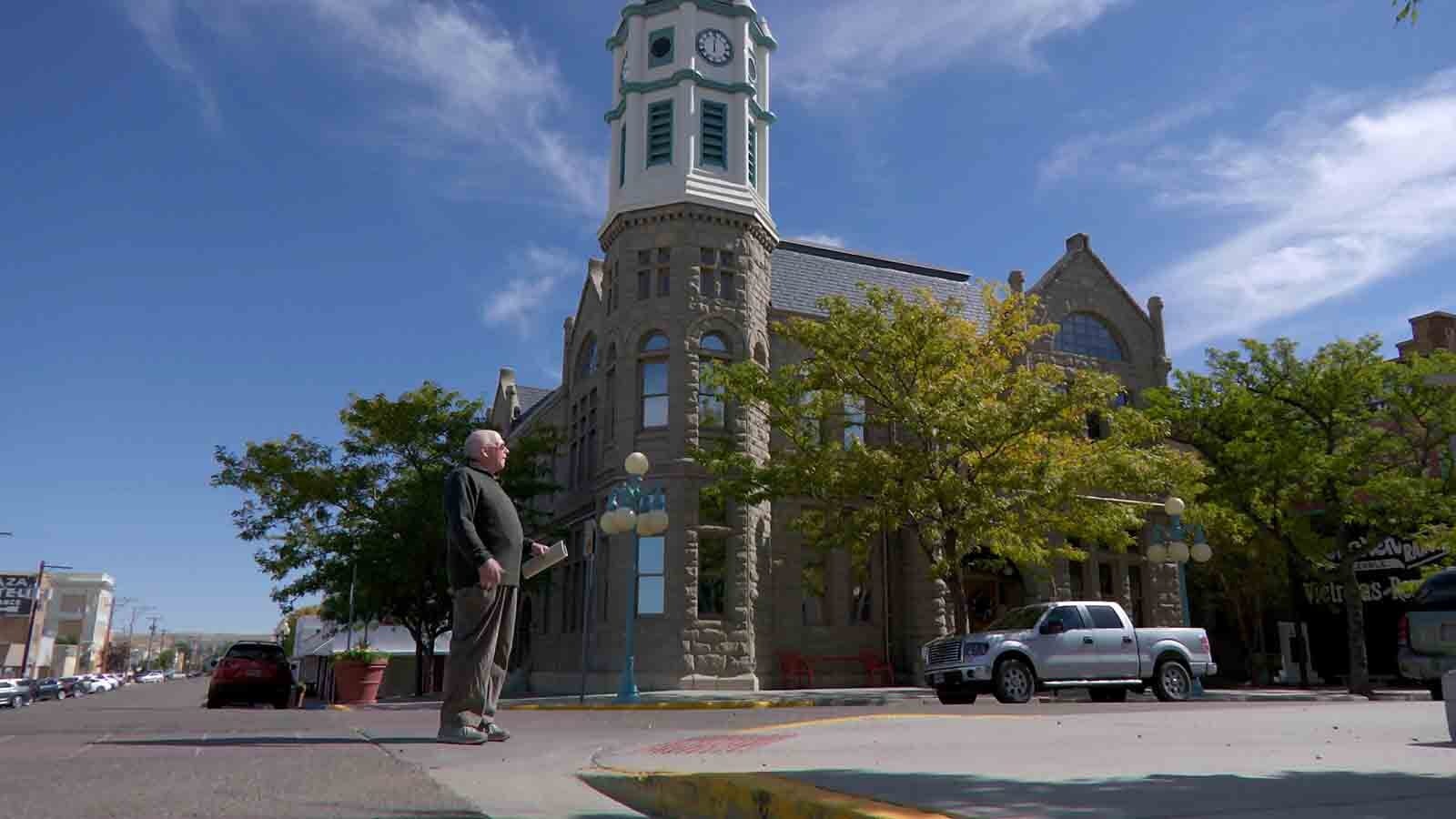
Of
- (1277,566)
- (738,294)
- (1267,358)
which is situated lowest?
(1277,566)

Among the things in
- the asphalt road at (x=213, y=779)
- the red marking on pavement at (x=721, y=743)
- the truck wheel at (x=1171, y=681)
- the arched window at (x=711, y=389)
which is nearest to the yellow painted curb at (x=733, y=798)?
the asphalt road at (x=213, y=779)

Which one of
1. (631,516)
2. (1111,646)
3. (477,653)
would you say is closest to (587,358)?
(631,516)

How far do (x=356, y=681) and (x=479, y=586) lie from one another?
1814 centimetres

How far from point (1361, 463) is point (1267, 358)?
3.35 m

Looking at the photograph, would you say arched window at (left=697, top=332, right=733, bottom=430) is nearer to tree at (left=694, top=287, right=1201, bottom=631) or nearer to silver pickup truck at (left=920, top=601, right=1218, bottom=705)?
tree at (left=694, top=287, right=1201, bottom=631)

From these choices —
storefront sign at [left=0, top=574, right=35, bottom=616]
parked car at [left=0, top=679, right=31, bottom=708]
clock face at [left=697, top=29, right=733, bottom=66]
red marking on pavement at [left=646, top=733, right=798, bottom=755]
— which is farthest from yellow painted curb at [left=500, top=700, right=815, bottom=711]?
storefront sign at [left=0, top=574, right=35, bottom=616]

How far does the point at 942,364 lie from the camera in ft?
75.2

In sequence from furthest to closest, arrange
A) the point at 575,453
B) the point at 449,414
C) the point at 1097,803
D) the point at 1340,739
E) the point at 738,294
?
the point at 575,453 < the point at 449,414 < the point at 738,294 < the point at 1340,739 < the point at 1097,803

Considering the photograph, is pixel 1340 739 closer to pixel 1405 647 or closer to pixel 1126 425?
pixel 1405 647

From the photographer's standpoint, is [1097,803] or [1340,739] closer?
[1097,803]

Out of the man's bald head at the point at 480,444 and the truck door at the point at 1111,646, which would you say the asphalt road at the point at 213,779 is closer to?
the man's bald head at the point at 480,444

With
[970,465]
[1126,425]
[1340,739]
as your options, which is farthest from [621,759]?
[1126,425]

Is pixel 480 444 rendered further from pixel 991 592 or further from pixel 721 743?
pixel 991 592

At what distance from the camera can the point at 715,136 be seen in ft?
99.3
